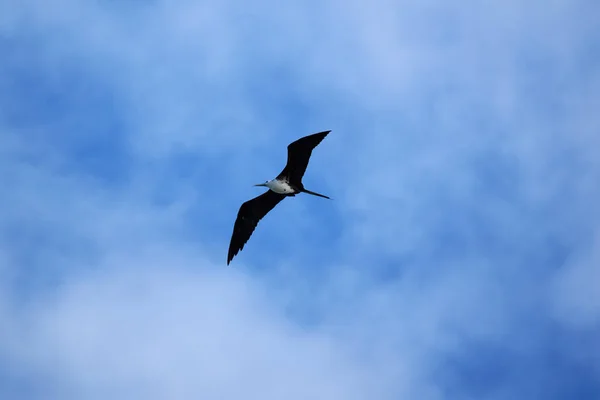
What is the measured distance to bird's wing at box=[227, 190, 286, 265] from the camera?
24.8m

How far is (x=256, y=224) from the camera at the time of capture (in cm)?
2534

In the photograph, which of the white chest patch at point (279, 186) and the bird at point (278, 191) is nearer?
the bird at point (278, 191)

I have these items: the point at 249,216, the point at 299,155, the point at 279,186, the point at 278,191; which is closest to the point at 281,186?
the point at 279,186

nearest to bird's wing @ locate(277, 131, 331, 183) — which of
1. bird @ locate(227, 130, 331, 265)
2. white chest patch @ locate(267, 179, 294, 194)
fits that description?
bird @ locate(227, 130, 331, 265)

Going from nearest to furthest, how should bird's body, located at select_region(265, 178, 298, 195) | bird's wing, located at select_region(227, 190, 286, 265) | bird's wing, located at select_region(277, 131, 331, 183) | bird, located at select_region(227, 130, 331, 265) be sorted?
bird's wing, located at select_region(277, 131, 331, 183)
bird, located at select_region(227, 130, 331, 265)
bird's body, located at select_region(265, 178, 298, 195)
bird's wing, located at select_region(227, 190, 286, 265)

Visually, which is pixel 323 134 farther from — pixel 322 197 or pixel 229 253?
pixel 229 253

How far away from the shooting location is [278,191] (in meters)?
24.0

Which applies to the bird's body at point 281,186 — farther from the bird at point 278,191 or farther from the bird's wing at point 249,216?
the bird's wing at point 249,216

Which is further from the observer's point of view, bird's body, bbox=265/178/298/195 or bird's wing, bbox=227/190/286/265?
bird's wing, bbox=227/190/286/265

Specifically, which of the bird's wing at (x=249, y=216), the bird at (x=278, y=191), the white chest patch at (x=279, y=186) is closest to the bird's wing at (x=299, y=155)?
the bird at (x=278, y=191)

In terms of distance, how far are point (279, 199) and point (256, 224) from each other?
4.06 feet

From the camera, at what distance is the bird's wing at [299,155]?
2203 cm

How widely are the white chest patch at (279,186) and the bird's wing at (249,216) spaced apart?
0.42m

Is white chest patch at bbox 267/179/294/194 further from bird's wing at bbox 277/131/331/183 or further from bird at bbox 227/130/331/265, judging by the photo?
bird's wing at bbox 277/131/331/183
